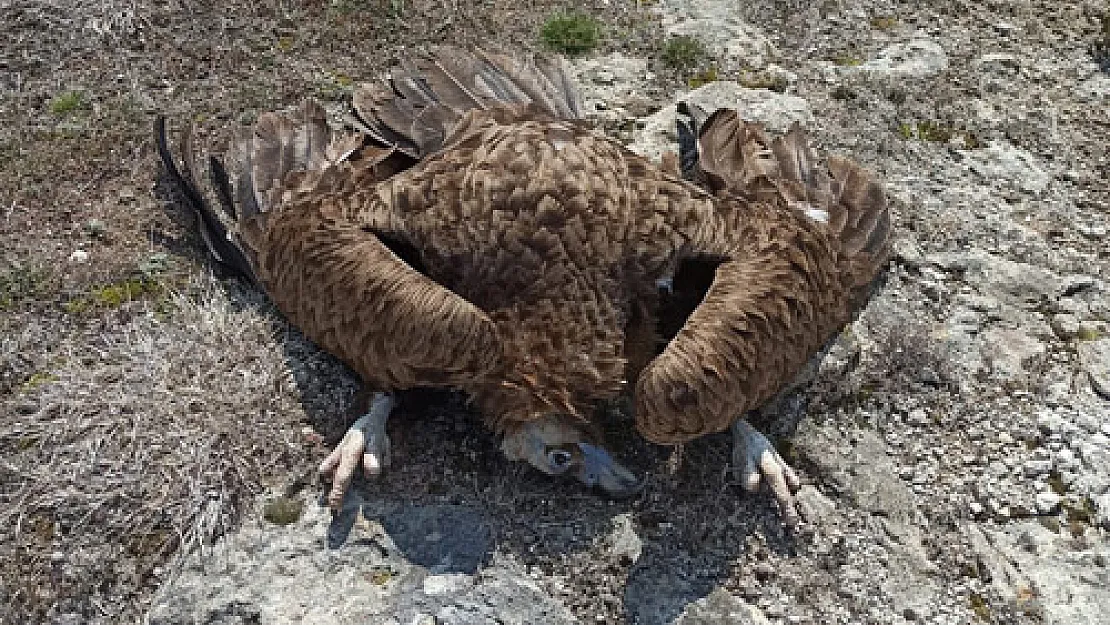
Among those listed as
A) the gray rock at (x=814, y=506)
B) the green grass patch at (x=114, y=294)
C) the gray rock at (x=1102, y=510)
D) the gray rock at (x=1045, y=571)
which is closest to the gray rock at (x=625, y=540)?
the gray rock at (x=814, y=506)

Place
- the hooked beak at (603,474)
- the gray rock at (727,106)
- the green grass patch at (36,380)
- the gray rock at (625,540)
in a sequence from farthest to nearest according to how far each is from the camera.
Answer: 1. the gray rock at (727,106)
2. the green grass patch at (36,380)
3. the hooked beak at (603,474)
4. the gray rock at (625,540)

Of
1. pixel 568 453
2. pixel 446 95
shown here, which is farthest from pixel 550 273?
pixel 446 95

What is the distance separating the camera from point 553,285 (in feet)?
17.7

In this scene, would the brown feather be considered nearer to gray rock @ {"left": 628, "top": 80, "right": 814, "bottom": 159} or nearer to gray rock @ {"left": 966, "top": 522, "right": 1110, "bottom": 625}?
gray rock @ {"left": 628, "top": 80, "right": 814, "bottom": 159}

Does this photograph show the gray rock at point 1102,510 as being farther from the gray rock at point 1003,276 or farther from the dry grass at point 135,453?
the dry grass at point 135,453

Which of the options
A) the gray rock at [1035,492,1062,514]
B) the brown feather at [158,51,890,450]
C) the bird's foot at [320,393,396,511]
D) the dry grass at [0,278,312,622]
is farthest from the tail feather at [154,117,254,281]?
the gray rock at [1035,492,1062,514]

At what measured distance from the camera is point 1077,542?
18.3 ft

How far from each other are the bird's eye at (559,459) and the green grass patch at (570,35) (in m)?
3.84

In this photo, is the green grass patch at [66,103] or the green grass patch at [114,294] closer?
the green grass patch at [114,294]

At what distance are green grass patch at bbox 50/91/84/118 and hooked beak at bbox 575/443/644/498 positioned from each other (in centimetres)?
441

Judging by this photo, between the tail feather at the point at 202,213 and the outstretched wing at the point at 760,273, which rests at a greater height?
the outstretched wing at the point at 760,273

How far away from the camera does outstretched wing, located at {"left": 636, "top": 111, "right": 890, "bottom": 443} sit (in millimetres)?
5012

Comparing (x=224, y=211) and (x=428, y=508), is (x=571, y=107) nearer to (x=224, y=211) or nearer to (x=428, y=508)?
(x=224, y=211)

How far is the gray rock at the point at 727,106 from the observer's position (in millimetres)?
7586
